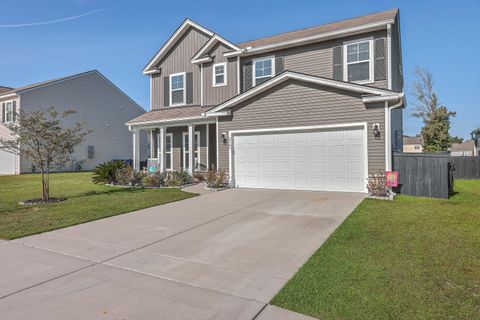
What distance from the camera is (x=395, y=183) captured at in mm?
10023

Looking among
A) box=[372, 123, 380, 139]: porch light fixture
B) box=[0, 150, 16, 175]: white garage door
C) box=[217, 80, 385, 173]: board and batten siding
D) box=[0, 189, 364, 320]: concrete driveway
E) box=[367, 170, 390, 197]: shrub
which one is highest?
box=[217, 80, 385, 173]: board and batten siding

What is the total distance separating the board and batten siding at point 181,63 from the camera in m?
17.2

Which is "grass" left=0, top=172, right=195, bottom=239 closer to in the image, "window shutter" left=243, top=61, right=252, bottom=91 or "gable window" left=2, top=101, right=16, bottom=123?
"window shutter" left=243, top=61, right=252, bottom=91

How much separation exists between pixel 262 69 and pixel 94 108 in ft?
64.7

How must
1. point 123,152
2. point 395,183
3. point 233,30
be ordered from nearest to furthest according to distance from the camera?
point 395,183, point 233,30, point 123,152

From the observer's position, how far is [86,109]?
28359mm

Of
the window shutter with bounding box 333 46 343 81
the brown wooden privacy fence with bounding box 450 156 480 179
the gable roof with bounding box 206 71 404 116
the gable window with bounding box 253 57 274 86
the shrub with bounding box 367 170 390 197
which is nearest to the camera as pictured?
the shrub with bounding box 367 170 390 197

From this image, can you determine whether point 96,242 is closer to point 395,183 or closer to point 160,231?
point 160,231

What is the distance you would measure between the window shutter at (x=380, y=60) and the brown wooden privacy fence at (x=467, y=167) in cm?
1018

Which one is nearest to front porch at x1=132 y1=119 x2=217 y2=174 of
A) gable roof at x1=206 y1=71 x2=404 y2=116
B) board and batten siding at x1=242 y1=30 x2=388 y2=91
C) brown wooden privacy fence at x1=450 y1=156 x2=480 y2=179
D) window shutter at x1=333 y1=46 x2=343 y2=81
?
gable roof at x1=206 y1=71 x2=404 y2=116

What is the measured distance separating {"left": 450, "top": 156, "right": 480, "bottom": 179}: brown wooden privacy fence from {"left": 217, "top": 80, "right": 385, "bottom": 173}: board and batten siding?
38.3 feet

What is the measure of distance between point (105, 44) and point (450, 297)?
1952 centimetres

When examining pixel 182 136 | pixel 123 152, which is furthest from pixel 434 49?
pixel 123 152

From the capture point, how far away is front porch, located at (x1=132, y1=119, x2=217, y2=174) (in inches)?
655
